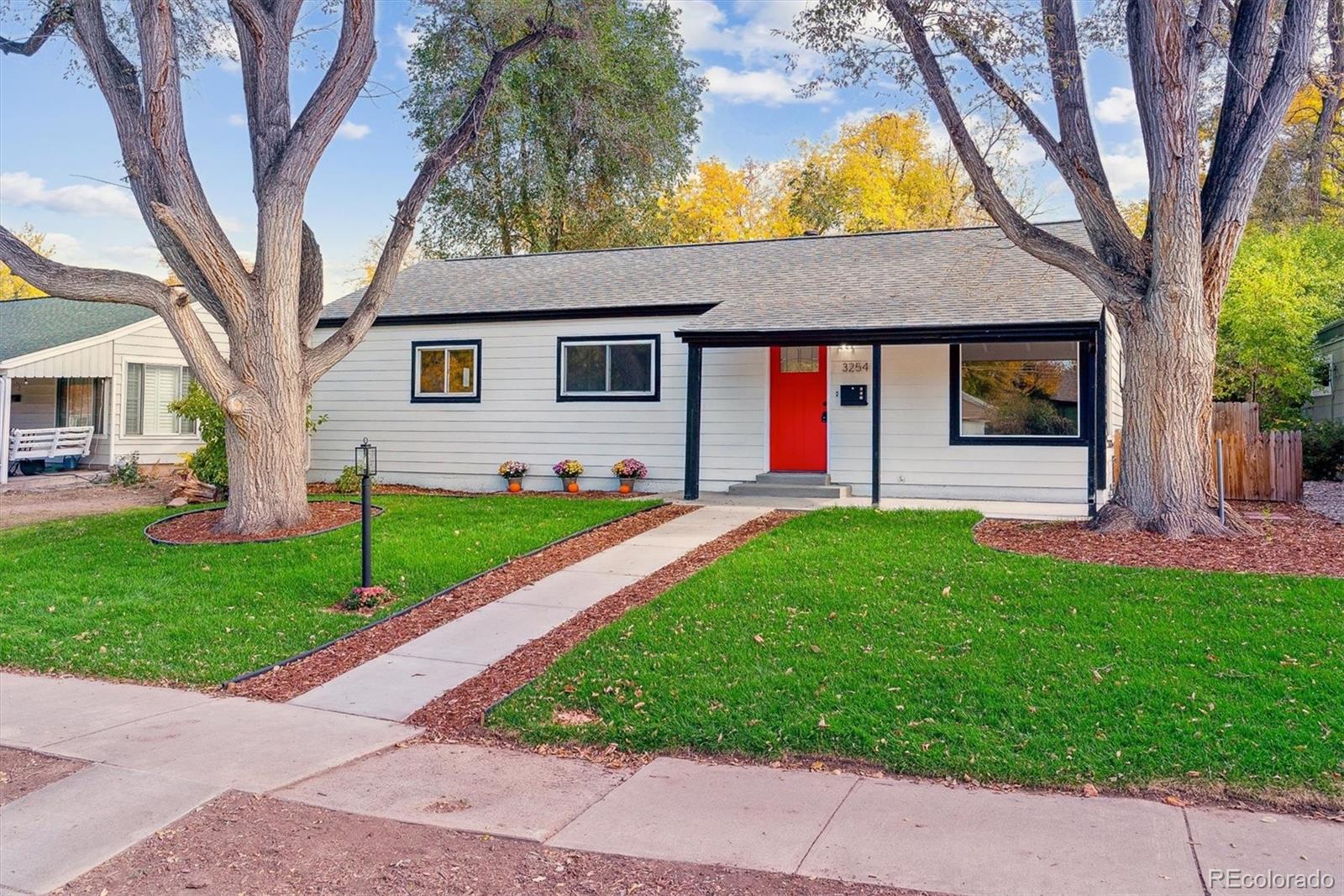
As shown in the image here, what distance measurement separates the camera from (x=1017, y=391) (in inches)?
485

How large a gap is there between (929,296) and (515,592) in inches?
292

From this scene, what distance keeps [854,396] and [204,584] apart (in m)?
8.56

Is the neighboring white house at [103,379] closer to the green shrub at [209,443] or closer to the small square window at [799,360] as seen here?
the green shrub at [209,443]

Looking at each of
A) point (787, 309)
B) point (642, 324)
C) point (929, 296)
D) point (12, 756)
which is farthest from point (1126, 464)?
point (12, 756)

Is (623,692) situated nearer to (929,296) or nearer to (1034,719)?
(1034,719)

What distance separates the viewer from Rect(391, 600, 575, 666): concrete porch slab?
630cm

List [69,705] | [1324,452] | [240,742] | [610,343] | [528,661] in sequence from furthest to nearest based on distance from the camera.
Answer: [1324,452], [610,343], [528,661], [69,705], [240,742]

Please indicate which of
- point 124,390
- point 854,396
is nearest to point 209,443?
point 124,390

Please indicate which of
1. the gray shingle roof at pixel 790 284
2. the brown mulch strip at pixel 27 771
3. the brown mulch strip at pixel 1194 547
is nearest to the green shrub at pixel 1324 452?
the gray shingle roof at pixel 790 284

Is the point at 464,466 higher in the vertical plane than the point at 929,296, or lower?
lower

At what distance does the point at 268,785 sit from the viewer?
417cm

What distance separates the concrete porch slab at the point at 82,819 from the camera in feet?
11.2

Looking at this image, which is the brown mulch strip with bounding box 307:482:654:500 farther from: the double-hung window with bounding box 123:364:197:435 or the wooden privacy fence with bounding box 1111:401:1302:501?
the wooden privacy fence with bounding box 1111:401:1302:501

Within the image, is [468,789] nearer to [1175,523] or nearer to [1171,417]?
[1175,523]
